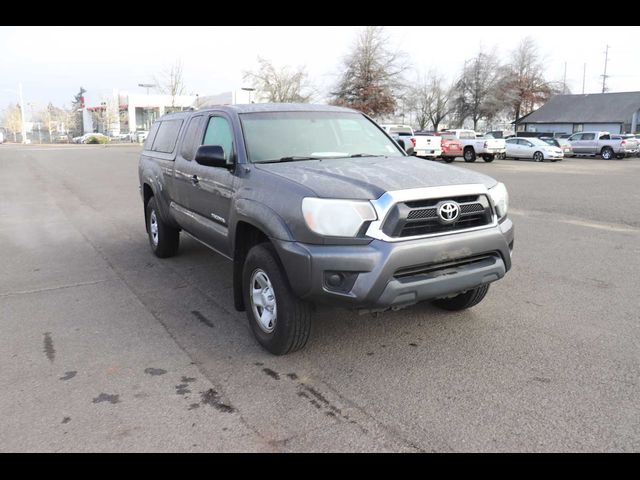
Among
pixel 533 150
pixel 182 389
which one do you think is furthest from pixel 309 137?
pixel 533 150

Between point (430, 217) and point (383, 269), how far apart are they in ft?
1.70

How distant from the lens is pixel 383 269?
3322mm

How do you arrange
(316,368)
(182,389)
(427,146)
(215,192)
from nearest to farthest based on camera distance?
1. (182,389)
2. (316,368)
3. (215,192)
4. (427,146)

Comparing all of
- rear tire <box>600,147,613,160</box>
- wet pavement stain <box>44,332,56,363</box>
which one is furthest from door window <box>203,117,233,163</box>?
rear tire <box>600,147,613,160</box>

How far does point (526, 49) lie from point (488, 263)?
74673 mm

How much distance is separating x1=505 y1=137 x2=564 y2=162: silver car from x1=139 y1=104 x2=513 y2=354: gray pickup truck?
28173mm

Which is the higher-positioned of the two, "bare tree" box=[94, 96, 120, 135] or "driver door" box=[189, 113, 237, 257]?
"bare tree" box=[94, 96, 120, 135]

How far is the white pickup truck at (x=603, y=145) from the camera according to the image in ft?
109

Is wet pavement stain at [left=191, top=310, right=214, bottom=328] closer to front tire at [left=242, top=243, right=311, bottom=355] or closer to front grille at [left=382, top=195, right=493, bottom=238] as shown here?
front tire at [left=242, top=243, right=311, bottom=355]

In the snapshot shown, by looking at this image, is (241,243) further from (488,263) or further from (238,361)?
(488,263)

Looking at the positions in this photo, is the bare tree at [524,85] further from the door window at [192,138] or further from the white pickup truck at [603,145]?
the door window at [192,138]

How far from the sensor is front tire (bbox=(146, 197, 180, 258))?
6711mm

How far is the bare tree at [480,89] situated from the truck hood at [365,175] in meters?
65.2

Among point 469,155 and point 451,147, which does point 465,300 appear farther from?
point 469,155
